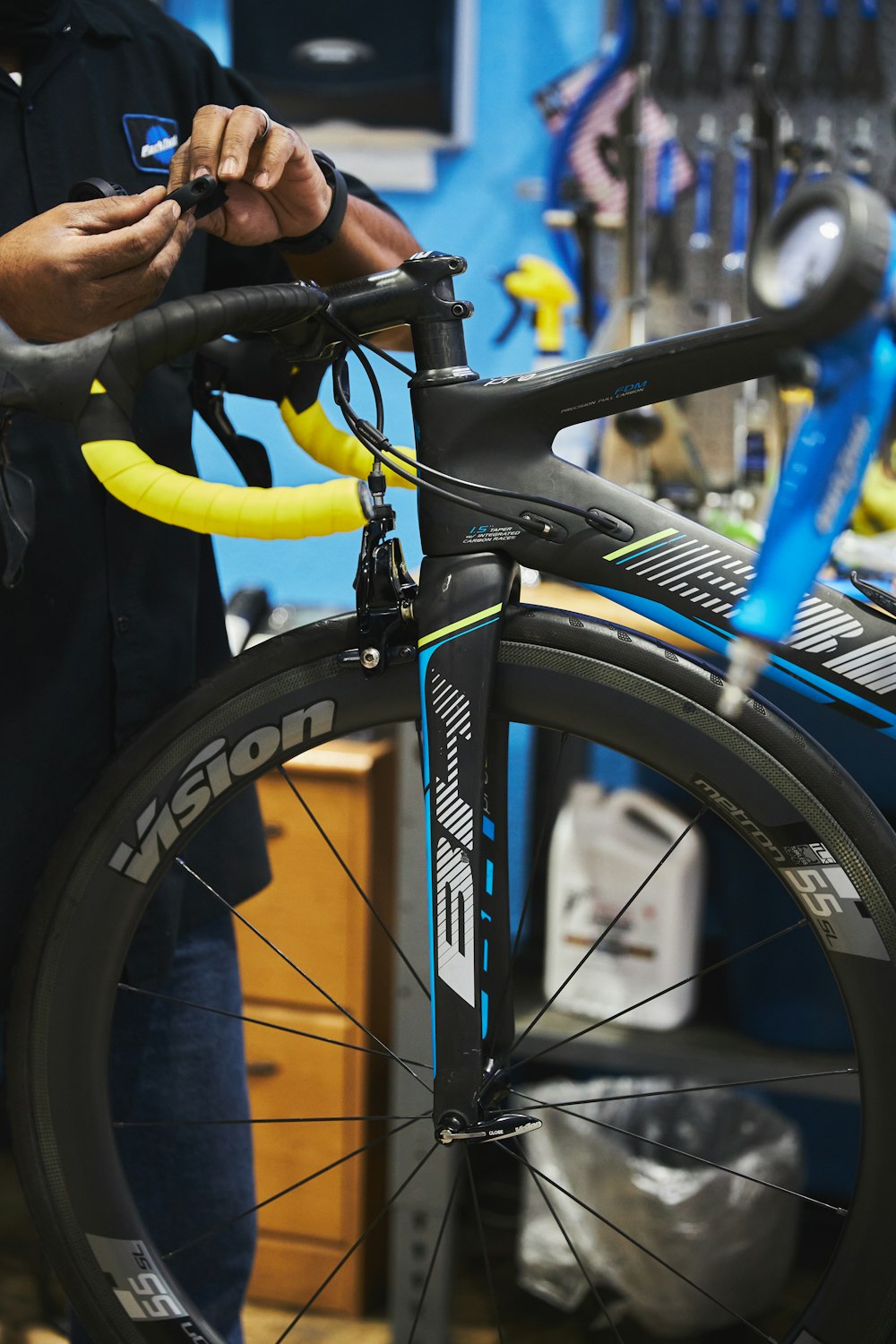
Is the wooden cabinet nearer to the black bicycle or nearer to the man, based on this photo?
the man

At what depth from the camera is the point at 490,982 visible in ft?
2.16

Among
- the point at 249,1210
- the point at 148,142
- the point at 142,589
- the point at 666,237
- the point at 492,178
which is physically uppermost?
the point at 492,178

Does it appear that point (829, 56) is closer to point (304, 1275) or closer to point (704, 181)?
point (704, 181)

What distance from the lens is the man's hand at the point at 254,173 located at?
2.12 feet

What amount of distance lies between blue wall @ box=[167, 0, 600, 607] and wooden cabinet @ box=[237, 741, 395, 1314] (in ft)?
1.58

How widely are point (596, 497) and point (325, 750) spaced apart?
975 mm

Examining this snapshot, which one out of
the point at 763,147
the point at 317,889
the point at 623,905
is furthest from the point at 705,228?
the point at 317,889

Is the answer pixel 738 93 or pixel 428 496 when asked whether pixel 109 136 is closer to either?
pixel 428 496

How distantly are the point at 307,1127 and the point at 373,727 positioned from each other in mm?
1058

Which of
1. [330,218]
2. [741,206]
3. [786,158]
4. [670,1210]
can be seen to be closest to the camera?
[330,218]

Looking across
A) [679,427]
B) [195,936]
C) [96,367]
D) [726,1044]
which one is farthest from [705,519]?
[96,367]

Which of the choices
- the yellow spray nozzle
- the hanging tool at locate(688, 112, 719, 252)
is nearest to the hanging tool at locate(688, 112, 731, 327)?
the hanging tool at locate(688, 112, 719, 252)

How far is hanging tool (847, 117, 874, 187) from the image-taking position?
164 centimetres

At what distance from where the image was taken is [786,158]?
158 cm
